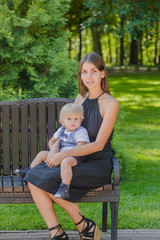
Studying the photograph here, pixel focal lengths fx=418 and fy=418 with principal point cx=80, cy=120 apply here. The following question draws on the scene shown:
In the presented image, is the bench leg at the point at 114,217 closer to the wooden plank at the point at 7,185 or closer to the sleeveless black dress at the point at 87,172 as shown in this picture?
the sleeveless black dress at the point at 87,172

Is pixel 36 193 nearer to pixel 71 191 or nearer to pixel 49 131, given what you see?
pixel 71 191

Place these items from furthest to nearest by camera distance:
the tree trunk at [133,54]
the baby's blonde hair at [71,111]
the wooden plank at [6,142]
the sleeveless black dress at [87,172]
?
the tree trunk at [133,54] → the wooden plank at [6,142] → the baby's blonde hair at [71,111] → the sleeveless black dress at [87,172]

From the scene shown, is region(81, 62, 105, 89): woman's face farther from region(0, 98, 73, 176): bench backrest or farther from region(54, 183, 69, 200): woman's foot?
region(54, 183, 69, 200): woman's foot

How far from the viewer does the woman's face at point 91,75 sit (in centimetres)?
356

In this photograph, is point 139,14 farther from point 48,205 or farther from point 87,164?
point 48,205

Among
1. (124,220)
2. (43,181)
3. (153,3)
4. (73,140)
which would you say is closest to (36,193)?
(43,181)

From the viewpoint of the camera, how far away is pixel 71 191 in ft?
10.6

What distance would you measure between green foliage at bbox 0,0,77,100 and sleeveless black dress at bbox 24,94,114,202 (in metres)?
1.62

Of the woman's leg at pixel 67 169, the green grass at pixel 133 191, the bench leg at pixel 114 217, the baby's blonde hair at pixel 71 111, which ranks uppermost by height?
the baby's blonde hair at pixel 71 111

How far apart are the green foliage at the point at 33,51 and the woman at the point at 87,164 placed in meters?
1.48

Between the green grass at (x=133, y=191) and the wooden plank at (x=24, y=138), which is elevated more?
the wooden plank at (x=24, y=138)

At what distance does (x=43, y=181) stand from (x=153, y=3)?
9325 mm

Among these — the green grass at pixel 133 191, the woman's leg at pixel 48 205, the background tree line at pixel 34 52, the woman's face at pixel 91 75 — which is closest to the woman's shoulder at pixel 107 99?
the woman's face at pixel 91 75

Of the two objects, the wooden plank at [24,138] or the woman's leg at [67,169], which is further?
the wooden plank at [24,138]
